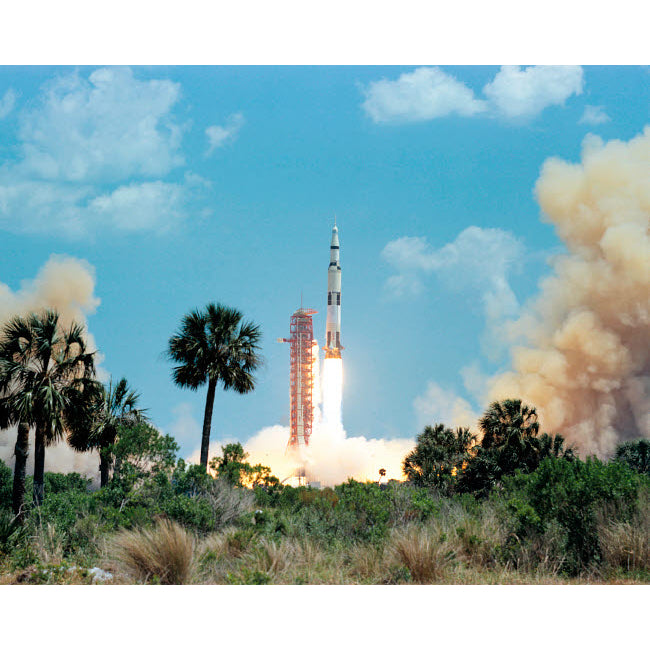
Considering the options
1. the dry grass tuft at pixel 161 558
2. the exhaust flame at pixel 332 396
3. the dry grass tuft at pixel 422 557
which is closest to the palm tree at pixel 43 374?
the dry grass tuft at pixel 161 558

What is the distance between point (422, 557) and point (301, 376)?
50.0 meters

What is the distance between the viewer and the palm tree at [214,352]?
2709cm

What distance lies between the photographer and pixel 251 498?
1580cm

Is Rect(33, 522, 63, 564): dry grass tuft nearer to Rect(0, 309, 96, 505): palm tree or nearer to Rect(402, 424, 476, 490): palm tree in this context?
Rect(0, 309, 96, 505): palm tree

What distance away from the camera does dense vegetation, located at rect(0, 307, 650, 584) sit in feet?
33.9

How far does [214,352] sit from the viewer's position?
27.2 m

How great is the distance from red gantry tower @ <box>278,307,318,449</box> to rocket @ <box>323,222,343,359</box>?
2543 mm

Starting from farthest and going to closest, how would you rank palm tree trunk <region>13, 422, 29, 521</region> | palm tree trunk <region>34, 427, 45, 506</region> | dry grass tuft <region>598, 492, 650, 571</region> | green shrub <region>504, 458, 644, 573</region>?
palm tree trunk <region>34, 427, 45, 506</region>
palm tree trunk <region>13, 422, 29, 521</region>
green shrub <region>504, 458, 644, 573</region>
dry grass tuft <region>598, 492, 650, 571</region>

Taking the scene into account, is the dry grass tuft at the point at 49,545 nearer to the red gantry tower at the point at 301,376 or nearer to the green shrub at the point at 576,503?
the green shrub at the point at 576,503

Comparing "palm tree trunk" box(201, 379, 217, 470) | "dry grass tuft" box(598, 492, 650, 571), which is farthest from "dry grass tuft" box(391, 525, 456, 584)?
"palm tree trunk" box(201, 379, 217, 470)

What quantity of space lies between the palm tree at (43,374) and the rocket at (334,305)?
3486 cm
